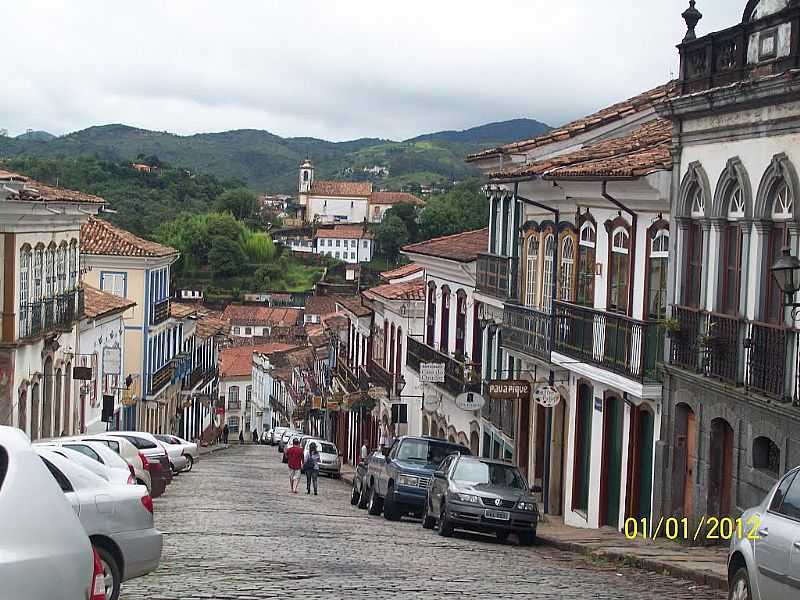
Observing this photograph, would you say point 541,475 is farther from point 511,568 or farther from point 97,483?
point 97,483

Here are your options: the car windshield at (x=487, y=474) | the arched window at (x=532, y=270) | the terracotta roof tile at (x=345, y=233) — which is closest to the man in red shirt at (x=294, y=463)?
the arched window at (x=532, y=270)

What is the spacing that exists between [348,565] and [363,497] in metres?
13.6

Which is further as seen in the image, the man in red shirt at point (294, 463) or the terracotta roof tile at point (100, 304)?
the terracotta roof tile at point (100, 304)

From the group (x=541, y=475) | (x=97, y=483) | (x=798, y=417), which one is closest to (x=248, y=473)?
(x=541, y=475)

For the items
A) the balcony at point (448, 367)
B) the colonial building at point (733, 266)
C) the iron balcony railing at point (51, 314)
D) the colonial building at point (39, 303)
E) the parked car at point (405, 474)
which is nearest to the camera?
the colonial building at point (733, 266)

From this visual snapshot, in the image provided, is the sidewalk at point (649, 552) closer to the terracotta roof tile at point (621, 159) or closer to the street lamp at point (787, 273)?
the street lamp at point (787, 273)

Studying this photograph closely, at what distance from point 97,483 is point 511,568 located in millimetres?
6952

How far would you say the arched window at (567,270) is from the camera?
27141mm

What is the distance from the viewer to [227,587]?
43.5ft

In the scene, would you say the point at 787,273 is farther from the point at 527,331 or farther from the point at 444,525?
the point at 527,331

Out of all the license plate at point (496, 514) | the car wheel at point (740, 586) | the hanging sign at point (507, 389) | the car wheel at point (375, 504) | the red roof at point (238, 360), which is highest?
the car wheel at point (740, 586)
